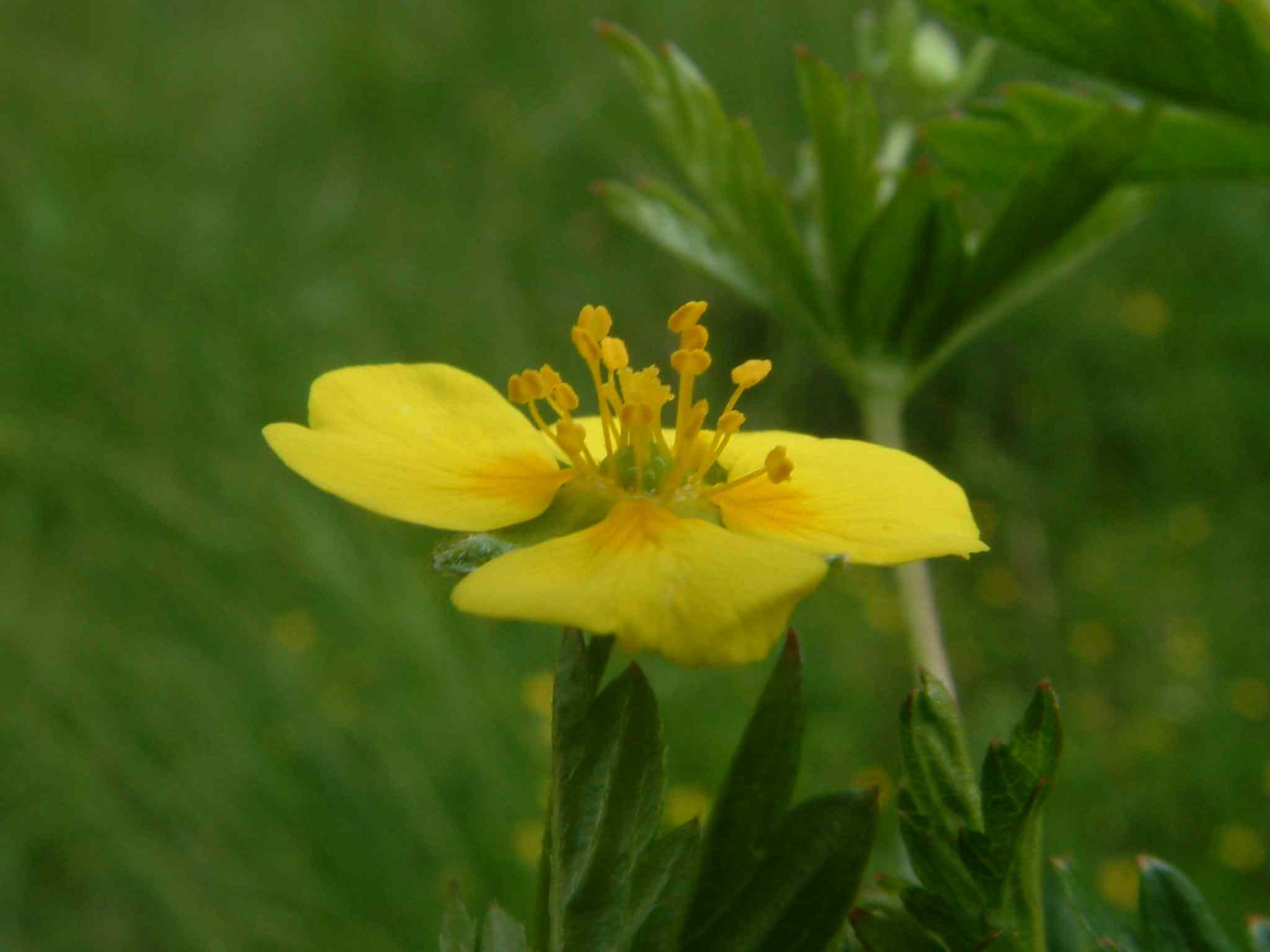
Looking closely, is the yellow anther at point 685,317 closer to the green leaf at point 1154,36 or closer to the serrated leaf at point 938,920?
the green leaf at point 1154,36

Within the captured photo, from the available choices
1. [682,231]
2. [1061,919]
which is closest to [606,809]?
[1061,919]

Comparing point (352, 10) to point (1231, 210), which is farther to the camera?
point (352, 10)

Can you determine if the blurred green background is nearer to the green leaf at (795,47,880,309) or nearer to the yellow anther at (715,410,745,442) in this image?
the green leaf at (795,47,880,309)

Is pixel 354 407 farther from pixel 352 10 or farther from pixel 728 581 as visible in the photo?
pixel 352 10

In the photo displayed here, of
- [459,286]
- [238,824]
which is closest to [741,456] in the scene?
[238,824]

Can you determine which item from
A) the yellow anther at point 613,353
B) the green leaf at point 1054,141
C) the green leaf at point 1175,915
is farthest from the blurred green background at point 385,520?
the green leaf at point 1175,915
